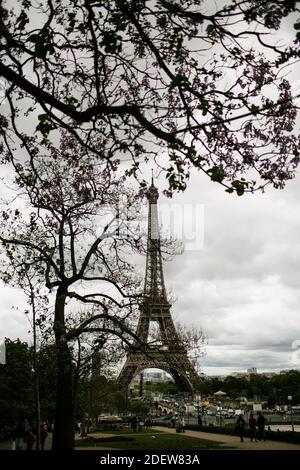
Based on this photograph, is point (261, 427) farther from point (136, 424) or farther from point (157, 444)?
point (136, 424)

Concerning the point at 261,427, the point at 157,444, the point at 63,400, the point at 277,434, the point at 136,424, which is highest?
the point at 63,400

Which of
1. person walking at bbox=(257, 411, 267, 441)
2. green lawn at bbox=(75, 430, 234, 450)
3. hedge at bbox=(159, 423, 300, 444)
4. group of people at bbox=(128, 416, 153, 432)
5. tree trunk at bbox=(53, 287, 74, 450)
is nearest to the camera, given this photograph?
tree trunk at bbox=(53, 287, 74, 450)

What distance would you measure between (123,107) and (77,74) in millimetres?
2247

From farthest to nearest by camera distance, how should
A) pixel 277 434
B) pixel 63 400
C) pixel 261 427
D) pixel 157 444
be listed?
pixel 261 427
pixel 277 434
pixel 157 444
pixel 63 400

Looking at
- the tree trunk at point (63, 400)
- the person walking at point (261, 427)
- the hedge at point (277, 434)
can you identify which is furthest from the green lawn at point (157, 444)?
the tree trunk at point (63, 400)

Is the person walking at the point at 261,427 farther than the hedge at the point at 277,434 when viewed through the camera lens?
Yes

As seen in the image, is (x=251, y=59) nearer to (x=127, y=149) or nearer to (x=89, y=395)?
(x=127, y=149)

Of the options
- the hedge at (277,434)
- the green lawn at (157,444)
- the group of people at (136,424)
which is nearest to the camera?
the green lawn at (157,444)

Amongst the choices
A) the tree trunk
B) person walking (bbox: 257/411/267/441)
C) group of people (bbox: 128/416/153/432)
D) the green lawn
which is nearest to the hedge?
person walking (bbox: 257/411/267/441)

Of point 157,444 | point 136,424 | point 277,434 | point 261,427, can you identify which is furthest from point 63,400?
point 136,424

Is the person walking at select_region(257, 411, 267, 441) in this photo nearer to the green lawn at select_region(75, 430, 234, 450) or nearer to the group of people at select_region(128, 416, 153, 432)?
the green lawn at select_region(75, 430, 234, 450)

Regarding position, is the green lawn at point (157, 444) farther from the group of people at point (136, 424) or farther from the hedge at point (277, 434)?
the group of people at point (136, 424)

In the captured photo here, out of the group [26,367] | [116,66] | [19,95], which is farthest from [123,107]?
[26,367]

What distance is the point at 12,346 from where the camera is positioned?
38.3 meters
